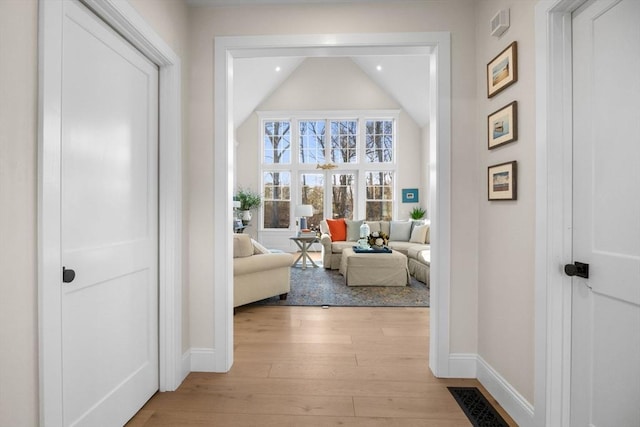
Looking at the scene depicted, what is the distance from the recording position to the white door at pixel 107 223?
4.54 feet

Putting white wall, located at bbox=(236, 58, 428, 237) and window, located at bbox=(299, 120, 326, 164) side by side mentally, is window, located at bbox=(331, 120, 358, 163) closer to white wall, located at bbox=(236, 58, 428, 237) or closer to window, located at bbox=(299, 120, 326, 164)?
window, located at bbox=(299, 120, 326, 164)

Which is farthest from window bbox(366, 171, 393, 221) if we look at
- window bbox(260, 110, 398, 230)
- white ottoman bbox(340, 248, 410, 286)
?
white ottoman bbox(340, 248, 410, 286)

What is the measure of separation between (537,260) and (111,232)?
6.85 ft

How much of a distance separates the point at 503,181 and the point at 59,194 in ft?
6.98

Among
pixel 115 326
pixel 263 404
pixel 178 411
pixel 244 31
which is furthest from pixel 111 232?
pixel 244 31

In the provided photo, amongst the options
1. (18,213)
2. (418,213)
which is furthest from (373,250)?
(18,213)

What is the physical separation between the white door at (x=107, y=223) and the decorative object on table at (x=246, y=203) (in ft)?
19.6

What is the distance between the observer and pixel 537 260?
1.61 metres

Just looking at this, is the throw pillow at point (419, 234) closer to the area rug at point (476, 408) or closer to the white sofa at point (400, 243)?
the white sofa at point (400, 243)

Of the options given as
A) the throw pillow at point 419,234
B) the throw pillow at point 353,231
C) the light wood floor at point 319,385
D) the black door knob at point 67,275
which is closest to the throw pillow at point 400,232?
the throw pillow at point 419,234

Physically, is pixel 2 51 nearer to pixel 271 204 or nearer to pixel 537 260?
pixel 537 260

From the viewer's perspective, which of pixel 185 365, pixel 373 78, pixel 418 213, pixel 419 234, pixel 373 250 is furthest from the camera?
pixel 373 78

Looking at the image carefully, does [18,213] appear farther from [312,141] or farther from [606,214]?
[312,141]

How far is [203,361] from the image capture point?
2.33m
